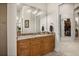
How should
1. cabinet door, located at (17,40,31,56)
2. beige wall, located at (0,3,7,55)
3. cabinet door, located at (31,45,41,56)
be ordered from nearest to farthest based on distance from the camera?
beige wall, located at (0,3,7,55) → cabinet door, located at (17,40,31,56) → cabinet door, located at (31,45,41,56)

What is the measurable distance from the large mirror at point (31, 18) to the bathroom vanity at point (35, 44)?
0.58 feet

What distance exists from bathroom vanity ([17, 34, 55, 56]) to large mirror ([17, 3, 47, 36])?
18cm

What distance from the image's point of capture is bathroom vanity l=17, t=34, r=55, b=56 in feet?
12.9

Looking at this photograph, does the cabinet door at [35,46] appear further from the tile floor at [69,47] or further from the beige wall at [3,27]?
the beige wall at [3,27]

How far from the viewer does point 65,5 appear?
392cm

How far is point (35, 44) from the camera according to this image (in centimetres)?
415

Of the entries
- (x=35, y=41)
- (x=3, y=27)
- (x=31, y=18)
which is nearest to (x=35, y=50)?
(x=35, y=41)

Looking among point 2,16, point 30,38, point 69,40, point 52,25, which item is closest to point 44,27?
point 52,25

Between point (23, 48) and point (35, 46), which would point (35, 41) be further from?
point (23, 48)

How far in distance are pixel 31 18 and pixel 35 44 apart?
734 millimetres

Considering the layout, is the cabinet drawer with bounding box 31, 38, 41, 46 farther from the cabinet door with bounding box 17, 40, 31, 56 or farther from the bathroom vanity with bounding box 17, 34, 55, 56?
the cabinet door with bounding box 17, 40, 31, 56

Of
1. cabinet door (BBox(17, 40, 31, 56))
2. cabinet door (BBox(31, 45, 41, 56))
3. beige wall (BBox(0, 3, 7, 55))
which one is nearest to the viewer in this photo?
beige wall (BBox(0, 3, 7, 55))

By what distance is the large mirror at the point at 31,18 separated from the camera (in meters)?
3.86

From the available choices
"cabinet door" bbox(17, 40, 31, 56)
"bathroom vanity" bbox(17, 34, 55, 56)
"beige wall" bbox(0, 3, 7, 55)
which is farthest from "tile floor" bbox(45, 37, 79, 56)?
"beige wall" bbox(0, 3, 7, 55)
